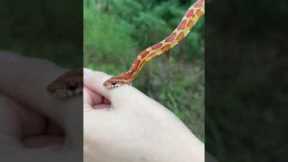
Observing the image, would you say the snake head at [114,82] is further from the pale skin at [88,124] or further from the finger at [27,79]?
the finger at [27,79]

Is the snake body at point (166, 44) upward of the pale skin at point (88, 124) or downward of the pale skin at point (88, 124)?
upward

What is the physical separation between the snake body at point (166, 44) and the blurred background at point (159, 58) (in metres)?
0.01

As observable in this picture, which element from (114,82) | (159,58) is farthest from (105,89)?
(159,58)

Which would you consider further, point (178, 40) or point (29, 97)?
point (178, 40)

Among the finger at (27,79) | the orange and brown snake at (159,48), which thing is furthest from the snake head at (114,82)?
the finger at (27,79)

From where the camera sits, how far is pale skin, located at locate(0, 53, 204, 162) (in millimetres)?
1223

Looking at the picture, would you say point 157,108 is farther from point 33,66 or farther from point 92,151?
point 33,66

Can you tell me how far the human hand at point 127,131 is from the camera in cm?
129

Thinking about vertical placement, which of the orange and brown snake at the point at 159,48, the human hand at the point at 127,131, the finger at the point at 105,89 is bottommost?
the human hand at the point at 127,131

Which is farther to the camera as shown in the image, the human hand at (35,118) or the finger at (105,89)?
the finger at (105,89)

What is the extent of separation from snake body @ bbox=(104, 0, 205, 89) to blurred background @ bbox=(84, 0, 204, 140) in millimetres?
12
